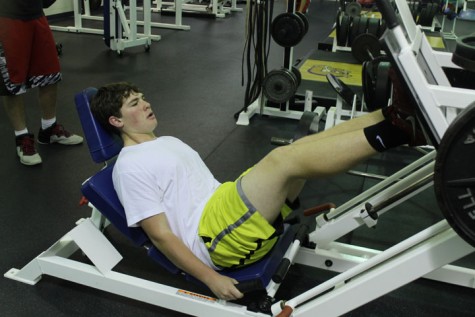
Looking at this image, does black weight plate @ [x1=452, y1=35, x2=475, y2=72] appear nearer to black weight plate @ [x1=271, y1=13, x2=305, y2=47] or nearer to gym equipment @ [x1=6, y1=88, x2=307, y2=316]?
gym equipment @ [x1=6, y1=88, x2=307, y2=316]

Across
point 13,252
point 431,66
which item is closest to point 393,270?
point 431,66

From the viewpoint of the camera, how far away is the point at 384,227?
2.36m

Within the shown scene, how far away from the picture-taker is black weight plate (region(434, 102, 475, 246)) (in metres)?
1.03

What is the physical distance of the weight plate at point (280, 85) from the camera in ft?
11.2

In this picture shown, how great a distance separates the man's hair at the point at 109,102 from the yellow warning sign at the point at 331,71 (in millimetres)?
2744

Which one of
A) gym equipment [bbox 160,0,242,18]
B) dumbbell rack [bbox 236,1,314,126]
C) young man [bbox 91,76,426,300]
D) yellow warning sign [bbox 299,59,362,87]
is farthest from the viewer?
gym equipment [bbox 160,0,242,18]

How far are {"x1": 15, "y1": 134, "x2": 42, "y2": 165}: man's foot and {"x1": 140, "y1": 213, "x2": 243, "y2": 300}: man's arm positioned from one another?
1491 millimetres

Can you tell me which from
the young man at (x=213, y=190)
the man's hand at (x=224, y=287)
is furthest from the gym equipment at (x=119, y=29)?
the man's hand at (x=224, y=287)

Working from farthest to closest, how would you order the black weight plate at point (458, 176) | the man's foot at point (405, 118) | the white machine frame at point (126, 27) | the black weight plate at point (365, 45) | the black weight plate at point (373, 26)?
1. the white machine frame at point (126, 27)
2. the black weight plate at point (373, 26)
3. the black weight plate at point (365, 45)
4. the man's foot at point (405, 118)
5. the black weight plate at point (458, 176)

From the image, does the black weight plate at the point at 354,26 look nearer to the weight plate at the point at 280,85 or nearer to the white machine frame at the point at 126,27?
the weight plate at the point at 280,85

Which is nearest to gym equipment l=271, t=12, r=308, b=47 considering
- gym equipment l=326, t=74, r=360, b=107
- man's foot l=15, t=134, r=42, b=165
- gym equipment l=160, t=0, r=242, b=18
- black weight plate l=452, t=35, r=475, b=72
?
gym equipment l=326, t=74, r=360, b=107

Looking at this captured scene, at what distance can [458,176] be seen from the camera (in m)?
1.07

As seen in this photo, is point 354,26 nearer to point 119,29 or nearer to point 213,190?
point 119,29

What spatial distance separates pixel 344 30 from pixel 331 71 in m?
0.96
